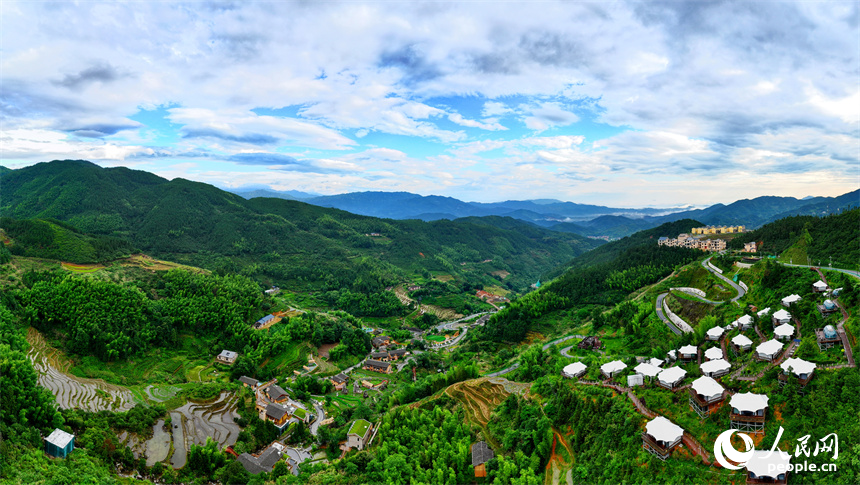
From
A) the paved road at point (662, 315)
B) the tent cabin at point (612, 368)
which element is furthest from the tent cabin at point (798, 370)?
the paved road at point (662, 315)

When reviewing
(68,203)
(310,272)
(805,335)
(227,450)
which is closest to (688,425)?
(805,335)

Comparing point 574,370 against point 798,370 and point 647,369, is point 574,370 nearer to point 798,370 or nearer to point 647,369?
point 647,369

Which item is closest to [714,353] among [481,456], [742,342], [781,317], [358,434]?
[742,342]

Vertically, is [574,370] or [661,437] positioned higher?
[661,437]

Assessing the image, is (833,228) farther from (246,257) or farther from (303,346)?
(246,257)

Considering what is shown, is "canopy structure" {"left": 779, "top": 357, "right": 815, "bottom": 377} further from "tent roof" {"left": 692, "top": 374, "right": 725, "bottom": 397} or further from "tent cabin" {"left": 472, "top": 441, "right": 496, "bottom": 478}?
"tent cabin" {"left": 472, "top": 441, "right": 496, "bottom": 478}

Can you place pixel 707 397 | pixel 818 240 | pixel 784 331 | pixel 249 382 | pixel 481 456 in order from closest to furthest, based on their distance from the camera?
1. pixel 707 397
2. pixel 784 331
3. pixel 481 456
4. pixel 818 240
5. pixel 249 382
